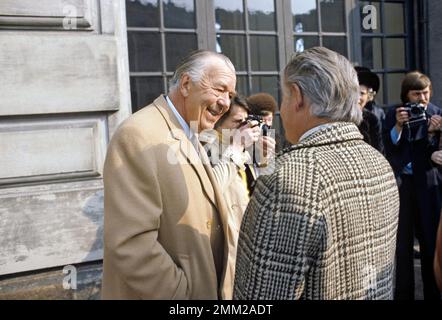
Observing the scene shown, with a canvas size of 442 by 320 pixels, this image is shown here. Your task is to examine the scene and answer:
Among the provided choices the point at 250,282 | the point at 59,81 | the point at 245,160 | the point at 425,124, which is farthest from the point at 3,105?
the point at 425,124

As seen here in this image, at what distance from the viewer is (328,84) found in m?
1.45

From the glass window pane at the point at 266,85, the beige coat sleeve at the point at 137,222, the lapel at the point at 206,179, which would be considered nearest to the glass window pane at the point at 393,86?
the glass window pane at the point at 266,85

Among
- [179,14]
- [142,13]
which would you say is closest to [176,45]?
[179,14]

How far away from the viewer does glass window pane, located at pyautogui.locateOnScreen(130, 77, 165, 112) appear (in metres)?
4.30

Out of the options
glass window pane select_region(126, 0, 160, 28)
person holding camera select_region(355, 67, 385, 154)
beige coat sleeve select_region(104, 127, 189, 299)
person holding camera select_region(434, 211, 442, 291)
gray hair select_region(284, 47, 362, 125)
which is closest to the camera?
gray hair select_region(284, 47, 362, 125)

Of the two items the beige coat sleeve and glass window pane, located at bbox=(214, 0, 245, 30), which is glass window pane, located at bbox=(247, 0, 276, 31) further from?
the beige coat sleeve

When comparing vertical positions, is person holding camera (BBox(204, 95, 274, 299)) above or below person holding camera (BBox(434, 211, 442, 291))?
above

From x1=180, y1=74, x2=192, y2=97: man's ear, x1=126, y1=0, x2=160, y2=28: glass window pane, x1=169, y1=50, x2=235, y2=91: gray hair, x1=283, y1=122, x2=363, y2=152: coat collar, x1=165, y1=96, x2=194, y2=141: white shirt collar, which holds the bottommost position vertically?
x1=283, y1=122, x2=363, y2=152: coat collar

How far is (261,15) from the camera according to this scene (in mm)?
4824

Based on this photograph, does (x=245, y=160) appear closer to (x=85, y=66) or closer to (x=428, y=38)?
(x=85, y=66)

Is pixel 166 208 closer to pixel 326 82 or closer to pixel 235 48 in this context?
pixel 326 82

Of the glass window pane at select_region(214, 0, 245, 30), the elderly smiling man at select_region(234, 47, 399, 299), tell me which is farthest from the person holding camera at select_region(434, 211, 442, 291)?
the glass window pane at select_region(214, 0, 245, 30)

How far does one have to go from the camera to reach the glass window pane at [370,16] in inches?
213

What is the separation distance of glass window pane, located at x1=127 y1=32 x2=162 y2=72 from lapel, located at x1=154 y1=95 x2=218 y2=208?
244cm
